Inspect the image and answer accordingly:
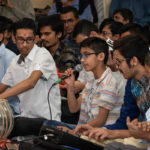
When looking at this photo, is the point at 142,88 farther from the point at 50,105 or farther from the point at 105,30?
the point at 105,30

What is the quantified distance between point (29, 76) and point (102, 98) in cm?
72

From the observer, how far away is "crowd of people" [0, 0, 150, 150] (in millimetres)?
2510

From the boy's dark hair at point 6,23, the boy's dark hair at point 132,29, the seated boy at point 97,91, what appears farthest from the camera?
the boy's dark hair at point 6,23

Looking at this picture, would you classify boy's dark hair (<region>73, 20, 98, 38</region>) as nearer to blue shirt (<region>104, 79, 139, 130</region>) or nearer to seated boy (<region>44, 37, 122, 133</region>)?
seated boy (<region>44, 37, 122, 133</region>)

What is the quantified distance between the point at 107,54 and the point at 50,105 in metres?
0.67

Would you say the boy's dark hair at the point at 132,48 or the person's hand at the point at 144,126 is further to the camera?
the boy's dark hair at the point at 132,48

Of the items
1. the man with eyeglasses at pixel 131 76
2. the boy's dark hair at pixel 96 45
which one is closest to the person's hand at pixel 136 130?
the man with eyeglasses at pixel 131 76

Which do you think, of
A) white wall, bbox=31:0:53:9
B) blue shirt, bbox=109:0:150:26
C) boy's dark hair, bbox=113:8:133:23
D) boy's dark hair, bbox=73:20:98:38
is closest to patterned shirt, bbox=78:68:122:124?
boy's dark hair, bbox=73:20:98:38

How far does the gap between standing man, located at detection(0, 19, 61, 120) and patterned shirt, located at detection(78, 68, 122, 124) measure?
0.39 meters

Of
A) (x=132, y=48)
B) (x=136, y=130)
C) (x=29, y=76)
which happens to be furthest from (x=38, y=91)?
(x=136, y=130)

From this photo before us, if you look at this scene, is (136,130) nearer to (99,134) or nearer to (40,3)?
(99,134)

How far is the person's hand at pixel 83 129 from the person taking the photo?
98.2 inches

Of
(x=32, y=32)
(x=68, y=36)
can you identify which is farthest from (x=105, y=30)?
(x=32, y=32)

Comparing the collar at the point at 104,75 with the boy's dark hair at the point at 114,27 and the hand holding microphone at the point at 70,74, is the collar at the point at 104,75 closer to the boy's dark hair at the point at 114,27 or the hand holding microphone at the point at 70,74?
the hand holding microphone at the point at 70,74
